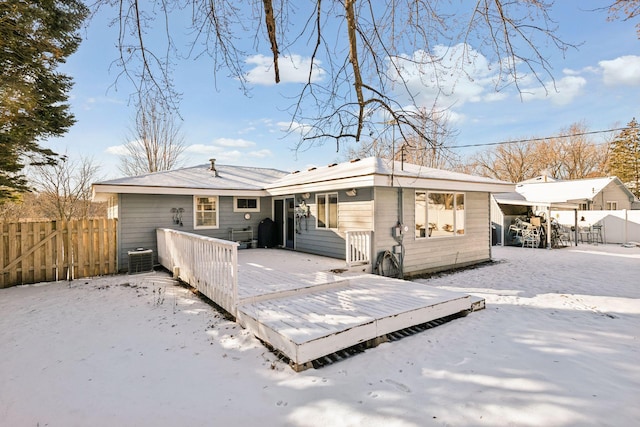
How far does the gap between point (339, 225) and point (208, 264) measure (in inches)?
158

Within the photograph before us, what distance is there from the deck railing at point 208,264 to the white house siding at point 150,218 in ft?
5.29

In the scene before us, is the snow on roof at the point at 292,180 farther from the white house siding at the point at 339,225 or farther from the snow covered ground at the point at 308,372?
the snow covered ground at the point at 308,372

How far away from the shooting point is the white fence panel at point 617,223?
46.9 feet

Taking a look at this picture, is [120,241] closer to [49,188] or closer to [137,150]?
[49,188]

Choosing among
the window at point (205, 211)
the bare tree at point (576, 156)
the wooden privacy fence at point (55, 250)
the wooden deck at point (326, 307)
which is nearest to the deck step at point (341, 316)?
the wooden deck at point (326, 307)

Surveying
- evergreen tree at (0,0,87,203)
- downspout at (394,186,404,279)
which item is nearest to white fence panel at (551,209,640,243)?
downspout at (394,186,404,279)

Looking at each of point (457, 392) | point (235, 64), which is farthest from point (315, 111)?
point (457, 392)

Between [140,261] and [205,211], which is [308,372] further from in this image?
[205,211]

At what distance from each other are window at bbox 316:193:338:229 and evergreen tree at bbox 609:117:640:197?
99.3ft

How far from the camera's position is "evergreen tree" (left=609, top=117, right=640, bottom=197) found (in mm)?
25108

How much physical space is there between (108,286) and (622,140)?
36493 mm

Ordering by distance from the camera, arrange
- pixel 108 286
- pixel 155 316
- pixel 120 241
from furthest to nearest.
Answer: pixel 120 241, pixel 108 286, pixel 155 316

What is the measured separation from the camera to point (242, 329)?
13.8 ft

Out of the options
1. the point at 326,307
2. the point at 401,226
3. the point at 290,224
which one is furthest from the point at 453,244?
the point at 326,307
